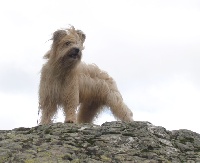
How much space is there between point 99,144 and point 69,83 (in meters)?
4.56

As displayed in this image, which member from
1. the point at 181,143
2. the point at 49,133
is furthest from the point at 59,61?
the point at 181,143

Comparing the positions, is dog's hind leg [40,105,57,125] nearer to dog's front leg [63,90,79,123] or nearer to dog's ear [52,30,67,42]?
dog's front leg [63,90,79,123]

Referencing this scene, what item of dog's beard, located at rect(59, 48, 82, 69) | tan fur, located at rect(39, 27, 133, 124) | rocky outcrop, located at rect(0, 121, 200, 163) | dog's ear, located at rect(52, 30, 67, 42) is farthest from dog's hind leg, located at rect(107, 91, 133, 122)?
rocky outcrop, located at rect(0, 121, 200, 163)

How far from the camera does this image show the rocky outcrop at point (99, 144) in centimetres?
657

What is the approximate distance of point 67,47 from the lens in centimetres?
1159

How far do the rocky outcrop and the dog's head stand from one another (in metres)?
3.67

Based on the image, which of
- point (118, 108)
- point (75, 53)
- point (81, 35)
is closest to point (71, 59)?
point (75, 53)

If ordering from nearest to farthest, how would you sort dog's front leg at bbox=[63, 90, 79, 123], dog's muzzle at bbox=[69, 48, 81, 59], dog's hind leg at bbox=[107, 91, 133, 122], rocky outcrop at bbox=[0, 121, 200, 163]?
rocky outcrop at bbox=[0, 121, 200, 163]
dog's front leg at bbox=[63, 90, 79, 123]
dog's muzzle at bbox=[69, 48, 81, 59]
dog's hind leg at bbox=[107, 91, 133, 122]

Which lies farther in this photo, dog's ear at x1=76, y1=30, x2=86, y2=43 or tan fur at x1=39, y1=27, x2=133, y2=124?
dog's ear at x1=76, y1=30, x2=86, y2=43

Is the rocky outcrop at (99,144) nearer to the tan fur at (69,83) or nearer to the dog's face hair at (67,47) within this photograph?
the tan fur at (69,83)

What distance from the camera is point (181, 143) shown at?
7.61m

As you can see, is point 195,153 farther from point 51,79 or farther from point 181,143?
point 51,79

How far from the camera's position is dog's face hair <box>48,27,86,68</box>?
1146cm

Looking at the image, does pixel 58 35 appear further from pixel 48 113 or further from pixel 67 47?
pixel 48 113
